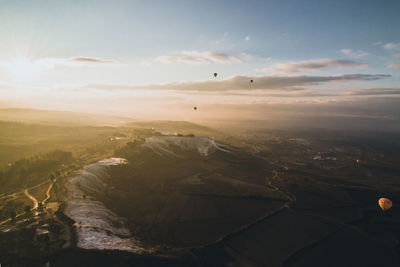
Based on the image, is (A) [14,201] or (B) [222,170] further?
(B) [222,170]

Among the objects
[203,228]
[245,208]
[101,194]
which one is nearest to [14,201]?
[101,194]

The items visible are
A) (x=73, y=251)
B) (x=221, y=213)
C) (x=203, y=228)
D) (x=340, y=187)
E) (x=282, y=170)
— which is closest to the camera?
(x=73, y=251)

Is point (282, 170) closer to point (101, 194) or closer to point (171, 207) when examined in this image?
point (171, 207)

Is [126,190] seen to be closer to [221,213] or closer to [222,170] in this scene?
[221,213]

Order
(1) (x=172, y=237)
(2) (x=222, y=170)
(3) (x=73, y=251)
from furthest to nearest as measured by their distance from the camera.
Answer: (2) (x=222, y=170), (1) (x=172, y=237), (3) (x=73, y=251)

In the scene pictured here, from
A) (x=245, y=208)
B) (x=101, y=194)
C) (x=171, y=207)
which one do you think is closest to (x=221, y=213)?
(x=245, y=208)

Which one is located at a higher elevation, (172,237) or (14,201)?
(14,201)

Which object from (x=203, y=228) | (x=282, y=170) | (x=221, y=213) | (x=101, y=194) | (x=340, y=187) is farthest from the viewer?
(x=282, y=170)

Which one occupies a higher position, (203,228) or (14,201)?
(14,201)

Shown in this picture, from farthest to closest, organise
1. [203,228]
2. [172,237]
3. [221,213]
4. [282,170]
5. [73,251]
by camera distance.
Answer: [282,170]
[221,213]
[203,228]
[172,237]
[73,251]
